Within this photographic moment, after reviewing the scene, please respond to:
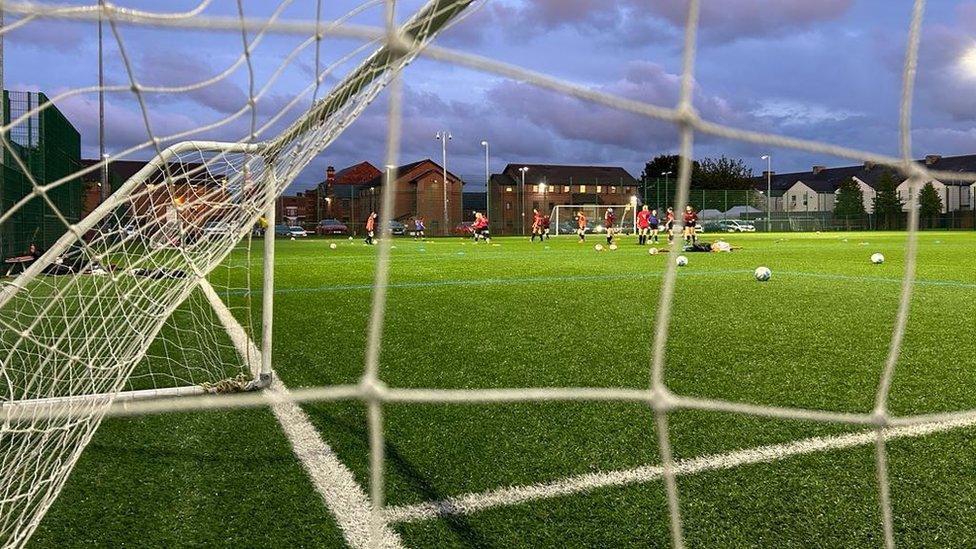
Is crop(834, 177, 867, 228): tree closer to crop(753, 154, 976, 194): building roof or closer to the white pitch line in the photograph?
crop(753, 154, 976, 194): building roof

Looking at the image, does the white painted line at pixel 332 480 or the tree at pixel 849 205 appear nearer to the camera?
the white painted line at pixel 332 480

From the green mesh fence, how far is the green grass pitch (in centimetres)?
625

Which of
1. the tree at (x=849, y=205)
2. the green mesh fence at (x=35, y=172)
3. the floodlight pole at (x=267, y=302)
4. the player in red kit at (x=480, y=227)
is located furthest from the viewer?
the tree at (x=849, y=205)

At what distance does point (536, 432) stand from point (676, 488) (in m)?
0.63

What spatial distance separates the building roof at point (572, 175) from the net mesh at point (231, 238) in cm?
4358

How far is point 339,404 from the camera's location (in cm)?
288

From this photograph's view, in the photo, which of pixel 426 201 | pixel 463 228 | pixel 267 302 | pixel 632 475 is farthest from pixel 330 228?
pixel 632 475

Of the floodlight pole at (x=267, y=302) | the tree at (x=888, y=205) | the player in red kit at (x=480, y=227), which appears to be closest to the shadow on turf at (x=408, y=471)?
the floodlight pole at (x=267, y=302)

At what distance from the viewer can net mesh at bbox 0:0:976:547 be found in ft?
5.00

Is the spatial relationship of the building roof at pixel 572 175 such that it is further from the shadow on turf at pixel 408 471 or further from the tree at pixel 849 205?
the shadow on turf at pixel 408 471

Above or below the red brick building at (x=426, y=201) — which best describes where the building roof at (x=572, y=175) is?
above

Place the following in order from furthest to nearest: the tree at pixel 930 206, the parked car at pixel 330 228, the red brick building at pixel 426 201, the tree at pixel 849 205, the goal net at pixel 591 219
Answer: the tree at pixel 849 205 → the red brick building at pixel 426 201 → the tree at pixel 930 206 → the parked car at pixel 330 228 → the goal net at pixel 591 219

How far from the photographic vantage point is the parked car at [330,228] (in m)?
36.6

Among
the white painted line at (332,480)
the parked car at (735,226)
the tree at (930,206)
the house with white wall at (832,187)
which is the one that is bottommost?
the white painted line at (332,480)
